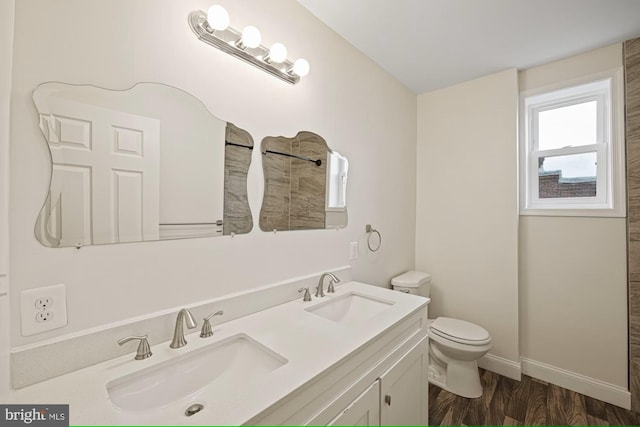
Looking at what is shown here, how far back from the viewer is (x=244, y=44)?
1.18 meters

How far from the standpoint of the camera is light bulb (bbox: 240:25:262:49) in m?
1.15

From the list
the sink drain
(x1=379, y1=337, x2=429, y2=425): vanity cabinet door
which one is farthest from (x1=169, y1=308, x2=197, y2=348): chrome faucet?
(x1=379, y1=337, x2=429, y2=425): vanity cabinet door

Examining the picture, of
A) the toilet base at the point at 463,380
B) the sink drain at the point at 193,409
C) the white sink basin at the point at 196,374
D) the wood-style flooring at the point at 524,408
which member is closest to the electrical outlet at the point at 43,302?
the white sink basin at the point at 196,374

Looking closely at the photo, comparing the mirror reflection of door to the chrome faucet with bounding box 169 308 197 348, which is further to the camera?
the chrome faucet with bounding box 169 308 197 348

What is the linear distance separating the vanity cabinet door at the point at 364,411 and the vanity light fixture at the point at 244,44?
57.5 inches

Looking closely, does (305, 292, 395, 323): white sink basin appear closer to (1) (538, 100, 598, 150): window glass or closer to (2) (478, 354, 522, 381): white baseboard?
(2) (478, 354, 522, 381): white baseboard

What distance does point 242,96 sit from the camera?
1237 mm

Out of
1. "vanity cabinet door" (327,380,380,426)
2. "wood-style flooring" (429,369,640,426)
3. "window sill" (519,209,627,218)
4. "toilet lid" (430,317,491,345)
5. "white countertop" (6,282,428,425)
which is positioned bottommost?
"wood-style flooring" (429,369,640,426)

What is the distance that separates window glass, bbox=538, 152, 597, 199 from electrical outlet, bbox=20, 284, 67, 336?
2942mm

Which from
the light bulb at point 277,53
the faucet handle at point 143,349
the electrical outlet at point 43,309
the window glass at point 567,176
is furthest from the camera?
the window glass at point 567,176

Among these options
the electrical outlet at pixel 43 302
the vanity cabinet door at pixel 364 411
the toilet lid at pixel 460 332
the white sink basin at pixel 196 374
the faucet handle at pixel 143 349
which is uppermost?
the electrical outlet at pixel 43 302

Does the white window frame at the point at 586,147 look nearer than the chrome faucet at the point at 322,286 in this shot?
No

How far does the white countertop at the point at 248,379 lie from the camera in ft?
2.08

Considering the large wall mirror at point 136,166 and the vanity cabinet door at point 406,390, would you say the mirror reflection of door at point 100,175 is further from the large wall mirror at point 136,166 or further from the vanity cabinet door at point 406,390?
the vanity cabinet door at point 406,390
